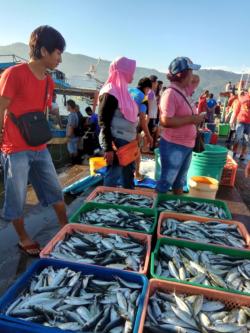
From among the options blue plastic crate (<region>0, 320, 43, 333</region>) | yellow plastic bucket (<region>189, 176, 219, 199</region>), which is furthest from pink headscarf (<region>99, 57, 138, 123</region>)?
blue plastic crate (<region>0, 320, 43, 333</region>)

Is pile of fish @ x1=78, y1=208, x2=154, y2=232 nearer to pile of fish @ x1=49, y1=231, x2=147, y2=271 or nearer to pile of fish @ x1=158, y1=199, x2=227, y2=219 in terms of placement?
pile of fish @ x1=49, y1=231, x2=147, y2=271

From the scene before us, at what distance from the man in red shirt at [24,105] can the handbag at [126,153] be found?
92cm

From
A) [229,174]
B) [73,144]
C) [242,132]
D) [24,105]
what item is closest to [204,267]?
[24,105]

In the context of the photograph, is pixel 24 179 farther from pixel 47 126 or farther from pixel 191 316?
pixel 191 316

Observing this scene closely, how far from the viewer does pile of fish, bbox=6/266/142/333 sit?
1.77m

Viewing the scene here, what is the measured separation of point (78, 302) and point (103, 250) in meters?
0.64

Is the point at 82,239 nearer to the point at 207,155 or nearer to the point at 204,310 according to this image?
the point at 204,310

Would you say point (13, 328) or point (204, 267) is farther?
point (204, 267)

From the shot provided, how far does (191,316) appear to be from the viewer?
186 centimetres

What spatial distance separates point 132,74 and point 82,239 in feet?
7.28

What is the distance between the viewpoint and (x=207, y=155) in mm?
5148

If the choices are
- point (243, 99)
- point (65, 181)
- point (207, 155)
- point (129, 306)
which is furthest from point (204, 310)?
point (243, 99)

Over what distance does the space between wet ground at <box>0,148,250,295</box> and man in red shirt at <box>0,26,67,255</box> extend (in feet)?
1.34

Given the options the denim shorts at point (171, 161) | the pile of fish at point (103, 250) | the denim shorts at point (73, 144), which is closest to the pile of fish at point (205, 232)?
the pile of fish at point (103, 250)
